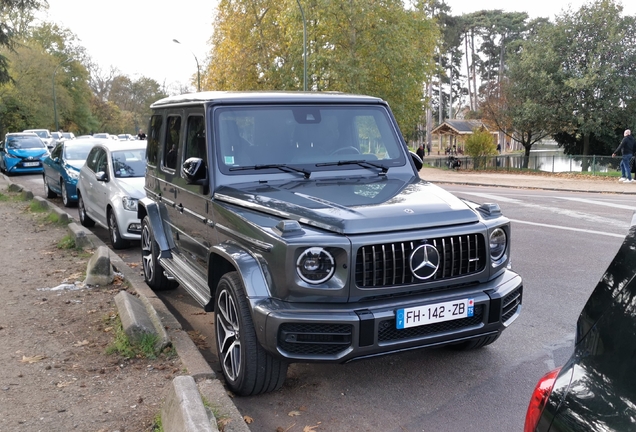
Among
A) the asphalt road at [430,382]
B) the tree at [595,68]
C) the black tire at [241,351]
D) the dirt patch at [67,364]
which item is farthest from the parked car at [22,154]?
the tree at [595,68]

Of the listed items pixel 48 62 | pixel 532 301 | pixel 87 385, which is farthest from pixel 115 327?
pixel 48 62

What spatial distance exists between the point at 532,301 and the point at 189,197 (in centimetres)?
362

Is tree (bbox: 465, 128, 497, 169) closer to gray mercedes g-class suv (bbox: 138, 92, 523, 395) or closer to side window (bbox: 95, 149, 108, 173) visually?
side window (bbox: 95, 149, 108, 173)

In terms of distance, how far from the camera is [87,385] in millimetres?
4434

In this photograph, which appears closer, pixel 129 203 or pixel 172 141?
pixel 172 141

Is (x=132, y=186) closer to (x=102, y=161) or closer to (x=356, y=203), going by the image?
(x=102, y=161)

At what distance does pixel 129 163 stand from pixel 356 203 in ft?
23.4

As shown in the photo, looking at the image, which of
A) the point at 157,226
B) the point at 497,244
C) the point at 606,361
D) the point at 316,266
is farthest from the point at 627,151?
the point at 606,361

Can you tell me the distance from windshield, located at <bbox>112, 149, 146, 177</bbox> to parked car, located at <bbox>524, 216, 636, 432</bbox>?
29.9 ft

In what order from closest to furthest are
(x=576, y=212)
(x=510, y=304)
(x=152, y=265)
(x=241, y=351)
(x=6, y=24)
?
(x=241, y=351) → (x=510, y=304) → (x=152, y=265) → (x=576, y=212) → (x=6, y=24)

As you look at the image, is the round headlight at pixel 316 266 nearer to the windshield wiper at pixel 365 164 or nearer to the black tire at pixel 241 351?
the black tire at pixel 241 351

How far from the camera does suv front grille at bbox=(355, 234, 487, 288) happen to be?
12.7 ft

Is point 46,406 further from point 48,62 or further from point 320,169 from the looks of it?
point 48,62

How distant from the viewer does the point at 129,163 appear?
10508 millimetres
